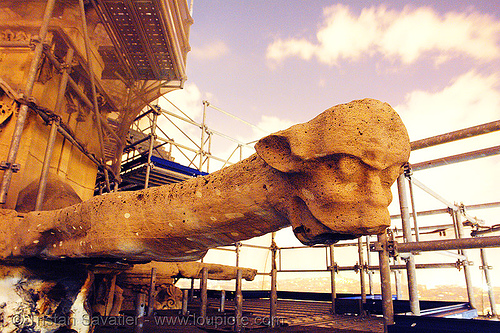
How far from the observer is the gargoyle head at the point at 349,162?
1439 mm

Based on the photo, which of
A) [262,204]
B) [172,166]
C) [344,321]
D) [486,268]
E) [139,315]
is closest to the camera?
[262,204]

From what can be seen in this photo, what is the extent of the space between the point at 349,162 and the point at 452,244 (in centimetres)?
132

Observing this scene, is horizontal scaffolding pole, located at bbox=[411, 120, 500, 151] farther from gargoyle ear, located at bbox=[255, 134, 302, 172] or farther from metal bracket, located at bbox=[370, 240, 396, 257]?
gargoyle ear, located at bbox=[255, 134, 302, 172]

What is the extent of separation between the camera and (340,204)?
1.49m

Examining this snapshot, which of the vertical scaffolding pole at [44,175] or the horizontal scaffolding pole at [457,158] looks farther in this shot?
the vertical scaffolding pole at [44,175]

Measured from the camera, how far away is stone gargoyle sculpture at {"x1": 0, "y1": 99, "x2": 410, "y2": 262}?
1473 mm

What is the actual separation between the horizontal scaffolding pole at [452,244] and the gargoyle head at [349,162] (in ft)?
3.42

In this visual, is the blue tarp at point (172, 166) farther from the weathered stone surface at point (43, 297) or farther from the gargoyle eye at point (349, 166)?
the gargoyle eye at point (349, 166)

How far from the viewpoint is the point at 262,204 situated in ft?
5.98

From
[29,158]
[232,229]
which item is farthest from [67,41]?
[232,229]

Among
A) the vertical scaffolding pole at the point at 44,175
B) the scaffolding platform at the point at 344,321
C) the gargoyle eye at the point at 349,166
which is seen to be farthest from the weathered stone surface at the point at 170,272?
the gargoyle eye at the point at 349,166

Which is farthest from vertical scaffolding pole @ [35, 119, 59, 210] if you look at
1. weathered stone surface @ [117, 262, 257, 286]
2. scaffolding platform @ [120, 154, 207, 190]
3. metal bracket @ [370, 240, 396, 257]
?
scaffolding platform @ [120, 154, 207, 190]

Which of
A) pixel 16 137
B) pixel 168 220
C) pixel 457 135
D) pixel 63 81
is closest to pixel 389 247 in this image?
pixel 457 135

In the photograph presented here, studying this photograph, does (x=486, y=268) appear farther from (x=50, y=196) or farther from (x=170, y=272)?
(x=50, y=196)
